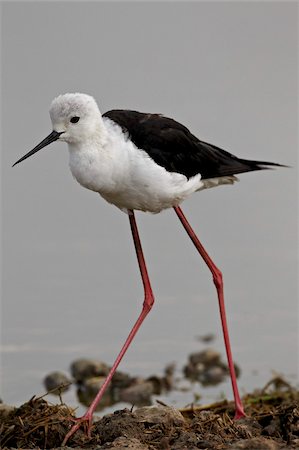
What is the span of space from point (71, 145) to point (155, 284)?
3.65m

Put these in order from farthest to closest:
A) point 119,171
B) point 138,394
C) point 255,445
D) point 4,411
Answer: point 138,394, point 4,411, point 119,171, point 255,445

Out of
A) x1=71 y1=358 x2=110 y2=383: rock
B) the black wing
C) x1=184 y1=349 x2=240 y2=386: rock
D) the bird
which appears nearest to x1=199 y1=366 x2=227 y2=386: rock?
x1=184 y1=349 x2=240 y2=386: rock

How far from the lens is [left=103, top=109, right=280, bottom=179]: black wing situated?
6367 millimetres

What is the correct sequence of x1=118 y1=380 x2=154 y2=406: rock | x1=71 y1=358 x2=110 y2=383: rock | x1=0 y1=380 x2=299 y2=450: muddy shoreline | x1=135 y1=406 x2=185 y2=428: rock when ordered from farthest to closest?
x1=71 y1=358 x2=110 y2=383: rock, x1=118 y1=380 x2=154 y2=406: rock, x1=135 y1=406 x2=185 y2=428: rock, x1=0 y1=380 x2=299 y2=450: muddy shoreline

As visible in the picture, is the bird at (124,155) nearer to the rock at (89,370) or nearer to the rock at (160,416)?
the rock at (160,416)

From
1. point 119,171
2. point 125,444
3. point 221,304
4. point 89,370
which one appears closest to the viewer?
point 125,444

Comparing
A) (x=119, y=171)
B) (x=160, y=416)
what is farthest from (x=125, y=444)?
(x=119, y=171)

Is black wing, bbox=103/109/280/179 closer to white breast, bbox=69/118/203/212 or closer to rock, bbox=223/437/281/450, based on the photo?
white breast, bbox=69/118/203/212

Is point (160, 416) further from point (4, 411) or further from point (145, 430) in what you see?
point (4, 411)

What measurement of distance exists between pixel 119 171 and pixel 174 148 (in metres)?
0.52

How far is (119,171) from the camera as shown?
618 cm

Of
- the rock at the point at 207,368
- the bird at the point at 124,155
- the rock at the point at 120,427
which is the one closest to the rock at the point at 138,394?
the rock at the point at 207,368

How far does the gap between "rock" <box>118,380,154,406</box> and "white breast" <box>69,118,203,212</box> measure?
2205mm

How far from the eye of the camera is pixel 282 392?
7.99 meters
